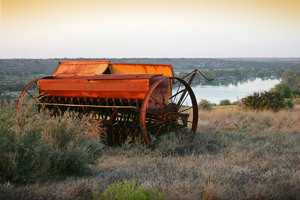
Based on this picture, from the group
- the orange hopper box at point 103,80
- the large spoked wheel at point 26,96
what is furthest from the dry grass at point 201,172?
the large spoked wheel at point 26,96

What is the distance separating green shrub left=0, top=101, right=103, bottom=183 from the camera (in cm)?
415

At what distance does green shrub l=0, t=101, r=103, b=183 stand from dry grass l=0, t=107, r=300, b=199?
279 millimetres

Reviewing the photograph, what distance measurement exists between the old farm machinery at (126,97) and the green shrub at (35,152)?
5.92ft

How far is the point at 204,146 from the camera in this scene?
797cm

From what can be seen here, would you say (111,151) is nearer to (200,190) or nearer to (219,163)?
(219,163)

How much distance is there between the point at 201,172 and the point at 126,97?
126 inches

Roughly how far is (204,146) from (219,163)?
6.85 feet

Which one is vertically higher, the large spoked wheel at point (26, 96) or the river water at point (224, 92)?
the large spoked wheel at point (26, 96)

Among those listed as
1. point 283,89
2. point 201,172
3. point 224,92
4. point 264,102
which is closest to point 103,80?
point 201,172

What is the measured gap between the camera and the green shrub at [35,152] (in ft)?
13.6

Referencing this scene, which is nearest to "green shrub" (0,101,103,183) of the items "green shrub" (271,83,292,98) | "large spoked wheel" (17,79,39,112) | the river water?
"large spoked wheel" (17,79,39,112)

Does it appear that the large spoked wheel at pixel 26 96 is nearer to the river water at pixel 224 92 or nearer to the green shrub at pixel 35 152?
the green shrub at pixel 35 152

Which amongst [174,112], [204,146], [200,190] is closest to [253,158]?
[204,146]

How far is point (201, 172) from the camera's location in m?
5.04
